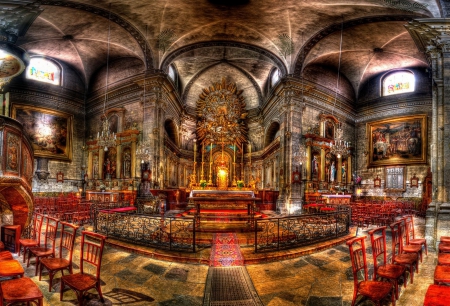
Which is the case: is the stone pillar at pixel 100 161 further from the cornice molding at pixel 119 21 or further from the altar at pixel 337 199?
the altar at pixel 337 199

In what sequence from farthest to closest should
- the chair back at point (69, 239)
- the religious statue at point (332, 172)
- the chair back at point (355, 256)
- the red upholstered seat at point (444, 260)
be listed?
the religious statue at point (332, 172), the chair back at point (69, 239), the red upholstered seat at point (444, 260), the chair back at point (355, 256)

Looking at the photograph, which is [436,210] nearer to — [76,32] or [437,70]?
[437,70]

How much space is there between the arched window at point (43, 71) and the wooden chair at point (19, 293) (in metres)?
18.3

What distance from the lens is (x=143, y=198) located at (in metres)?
15.0

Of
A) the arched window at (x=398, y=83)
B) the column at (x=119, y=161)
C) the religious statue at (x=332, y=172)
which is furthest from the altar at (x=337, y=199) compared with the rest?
the column at (x=119, y=161)

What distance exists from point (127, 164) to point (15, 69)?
10.8m

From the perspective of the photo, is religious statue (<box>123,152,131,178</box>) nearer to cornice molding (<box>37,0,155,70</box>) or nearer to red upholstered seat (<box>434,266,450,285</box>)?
cornice molding (<box>37,0,155,70</box>)

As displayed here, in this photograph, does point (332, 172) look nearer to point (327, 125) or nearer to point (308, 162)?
point (308, 162)

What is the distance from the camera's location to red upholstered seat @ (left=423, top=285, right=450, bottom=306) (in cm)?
258

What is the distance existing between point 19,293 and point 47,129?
17.5 m

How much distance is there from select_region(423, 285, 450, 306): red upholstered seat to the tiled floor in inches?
48.5

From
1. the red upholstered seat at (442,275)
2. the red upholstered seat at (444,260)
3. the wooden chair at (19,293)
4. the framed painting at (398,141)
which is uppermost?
the framed painting at (398,141)

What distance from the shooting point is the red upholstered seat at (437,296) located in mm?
2580

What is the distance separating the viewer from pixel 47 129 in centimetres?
1758
